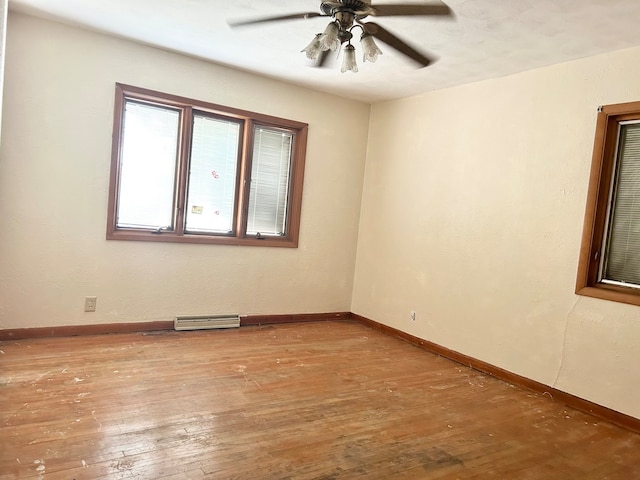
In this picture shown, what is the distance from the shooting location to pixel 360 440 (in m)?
2.50

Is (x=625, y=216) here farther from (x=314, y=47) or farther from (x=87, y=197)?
(x=87, y=197)

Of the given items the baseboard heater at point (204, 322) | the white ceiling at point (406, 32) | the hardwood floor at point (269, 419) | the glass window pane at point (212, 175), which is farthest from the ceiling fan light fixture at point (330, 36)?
the baseboard heater at point (204, 322)

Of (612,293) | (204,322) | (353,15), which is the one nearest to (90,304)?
(204,322)

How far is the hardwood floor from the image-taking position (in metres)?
2.17

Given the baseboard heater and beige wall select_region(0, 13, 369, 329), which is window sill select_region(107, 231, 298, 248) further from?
the baseboard heater

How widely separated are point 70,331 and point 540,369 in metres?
3.95

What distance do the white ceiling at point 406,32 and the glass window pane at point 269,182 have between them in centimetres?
78

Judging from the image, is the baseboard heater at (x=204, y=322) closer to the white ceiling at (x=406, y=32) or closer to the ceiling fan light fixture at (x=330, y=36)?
the white ceiling at (x=406, y=32)

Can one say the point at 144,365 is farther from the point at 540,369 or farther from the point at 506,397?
the point at 540,369

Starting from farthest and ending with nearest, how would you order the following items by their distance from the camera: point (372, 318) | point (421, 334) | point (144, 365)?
point (372, 318) → point (421, 334) → point (144, 365)

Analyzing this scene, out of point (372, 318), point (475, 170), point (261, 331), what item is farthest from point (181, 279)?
point (475, 170)

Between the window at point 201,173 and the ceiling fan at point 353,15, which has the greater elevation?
the ceiling fan at point 353,15

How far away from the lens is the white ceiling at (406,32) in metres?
2.70

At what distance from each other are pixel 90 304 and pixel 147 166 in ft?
4.44
